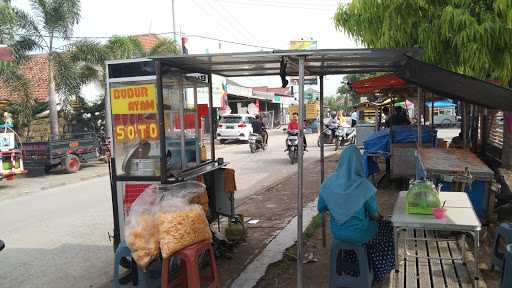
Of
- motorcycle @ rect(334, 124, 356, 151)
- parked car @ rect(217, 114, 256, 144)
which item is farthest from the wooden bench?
parked car @ rect(217, 114, 256, 144)

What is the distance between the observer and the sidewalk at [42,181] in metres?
11.7

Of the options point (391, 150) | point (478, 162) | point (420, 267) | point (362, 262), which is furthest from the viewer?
point (391, 150)

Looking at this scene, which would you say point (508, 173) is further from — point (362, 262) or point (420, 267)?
point (362, 262)

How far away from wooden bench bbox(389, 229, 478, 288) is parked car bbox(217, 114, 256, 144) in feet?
64.0

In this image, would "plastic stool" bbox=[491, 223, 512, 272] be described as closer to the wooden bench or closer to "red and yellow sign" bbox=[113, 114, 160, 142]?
the wooden bench

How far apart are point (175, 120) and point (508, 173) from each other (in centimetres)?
479

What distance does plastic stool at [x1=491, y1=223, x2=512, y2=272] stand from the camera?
4043 millimetres

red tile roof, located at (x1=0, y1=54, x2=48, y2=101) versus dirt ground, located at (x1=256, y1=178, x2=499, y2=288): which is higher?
red tile roof, located at (x1=0, y1=54, x2=48, y2=101)

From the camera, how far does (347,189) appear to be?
12.9ft

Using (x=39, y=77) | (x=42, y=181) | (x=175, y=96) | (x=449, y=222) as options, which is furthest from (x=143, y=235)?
(x=39, y=77)

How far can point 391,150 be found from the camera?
8.55 metres

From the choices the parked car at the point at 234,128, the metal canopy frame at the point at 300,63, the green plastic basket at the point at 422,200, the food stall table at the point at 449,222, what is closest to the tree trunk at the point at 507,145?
the metal canopy frame at the point at 300,63

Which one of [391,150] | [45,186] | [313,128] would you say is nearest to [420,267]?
[391,150]

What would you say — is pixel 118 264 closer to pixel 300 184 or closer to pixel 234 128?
pixel 300 184
